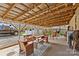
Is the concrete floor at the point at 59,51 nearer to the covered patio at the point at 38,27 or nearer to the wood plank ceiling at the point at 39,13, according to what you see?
the covered patio at the point at 38,27

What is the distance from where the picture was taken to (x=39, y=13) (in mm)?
2342

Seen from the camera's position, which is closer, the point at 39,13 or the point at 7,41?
the point at 7,41

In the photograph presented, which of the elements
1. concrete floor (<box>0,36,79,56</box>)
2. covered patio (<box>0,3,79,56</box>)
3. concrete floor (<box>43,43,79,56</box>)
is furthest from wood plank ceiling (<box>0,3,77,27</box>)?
concrete floor (<box>43,43,79,56</box>)

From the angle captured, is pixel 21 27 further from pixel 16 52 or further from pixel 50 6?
pixel 50 6

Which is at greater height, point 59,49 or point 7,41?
point 7,41

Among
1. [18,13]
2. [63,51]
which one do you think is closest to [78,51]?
[63,51]

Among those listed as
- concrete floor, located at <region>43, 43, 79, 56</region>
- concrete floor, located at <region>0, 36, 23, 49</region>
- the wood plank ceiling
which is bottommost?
concrete floor, located at <region>43, 43, 79, 56</region>

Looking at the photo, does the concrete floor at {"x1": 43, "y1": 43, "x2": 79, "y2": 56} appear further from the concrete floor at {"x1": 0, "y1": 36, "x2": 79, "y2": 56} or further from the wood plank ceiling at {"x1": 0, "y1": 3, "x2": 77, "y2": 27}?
the wood plank ceiling at {"x1": 0, "y1": 3, "x2": 77, "y2": 27}

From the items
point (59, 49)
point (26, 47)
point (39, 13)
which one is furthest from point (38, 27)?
point (59, 49)

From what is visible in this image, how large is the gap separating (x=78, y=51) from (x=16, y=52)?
113cm

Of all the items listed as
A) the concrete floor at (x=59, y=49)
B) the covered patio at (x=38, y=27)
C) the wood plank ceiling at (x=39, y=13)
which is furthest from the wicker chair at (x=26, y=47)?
the wood plank ceiling at (x=39, y=13)

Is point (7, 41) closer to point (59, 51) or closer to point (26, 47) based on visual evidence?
point (26, 47)

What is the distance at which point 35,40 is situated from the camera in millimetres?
2348

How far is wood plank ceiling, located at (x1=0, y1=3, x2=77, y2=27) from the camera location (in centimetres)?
222
